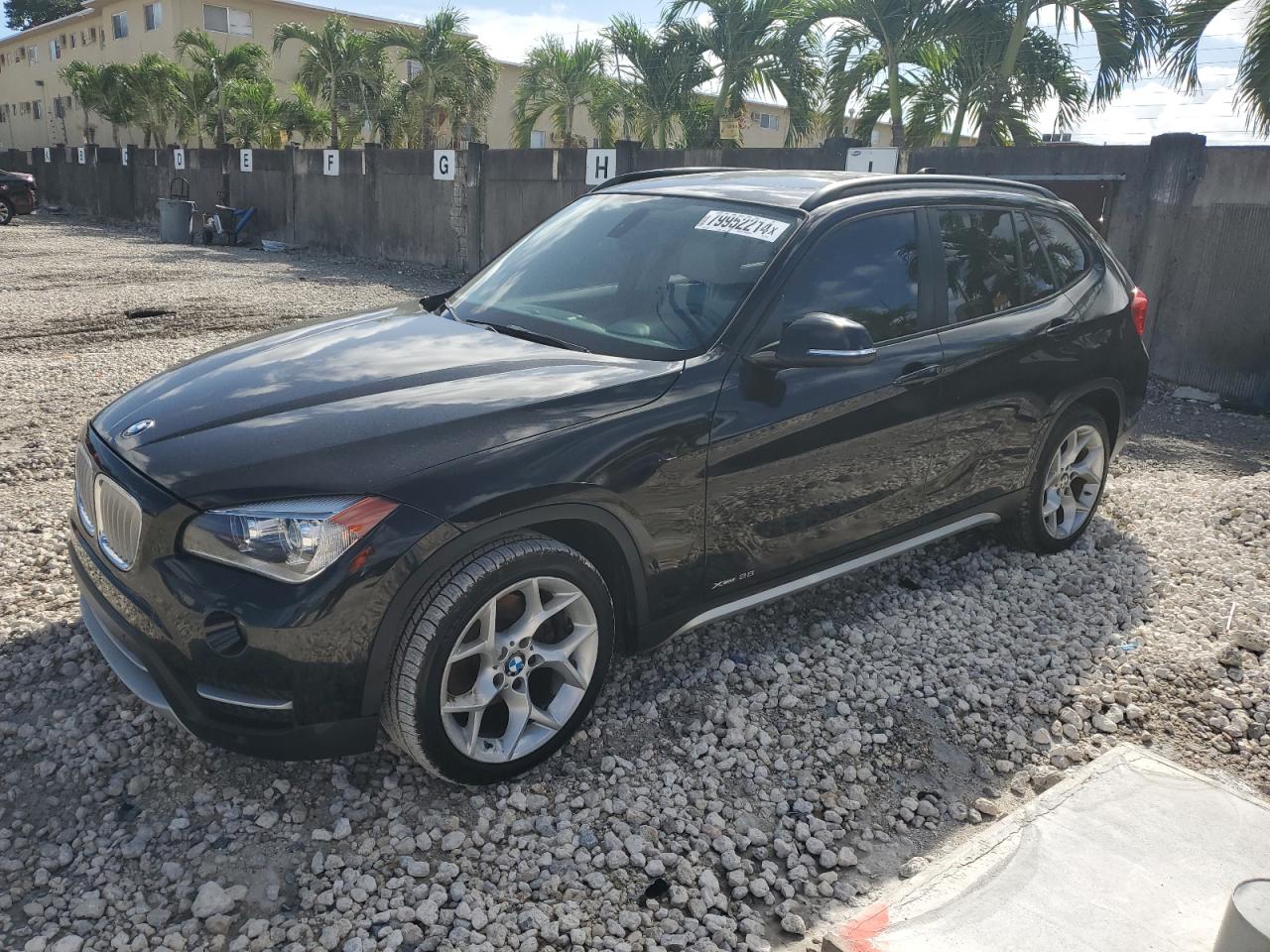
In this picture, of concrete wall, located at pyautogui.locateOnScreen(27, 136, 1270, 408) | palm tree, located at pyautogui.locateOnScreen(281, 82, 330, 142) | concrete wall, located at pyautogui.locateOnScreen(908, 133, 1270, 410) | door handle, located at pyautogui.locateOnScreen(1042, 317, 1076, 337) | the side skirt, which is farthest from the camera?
palm tree, located at pyautogui.locateOnScreen(281, 82, 330, 142)

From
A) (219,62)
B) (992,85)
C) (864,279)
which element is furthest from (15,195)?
(864,279)

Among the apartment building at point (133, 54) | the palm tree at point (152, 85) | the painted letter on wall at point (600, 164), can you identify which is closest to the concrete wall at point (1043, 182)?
the painted letter on wall at point (600, 164)

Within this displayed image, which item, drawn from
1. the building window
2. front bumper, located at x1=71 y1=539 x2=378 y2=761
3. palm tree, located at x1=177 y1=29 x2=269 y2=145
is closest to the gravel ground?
front bumper, located at x1=71 y1=539 x2=378 y2=761

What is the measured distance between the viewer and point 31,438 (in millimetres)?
6617

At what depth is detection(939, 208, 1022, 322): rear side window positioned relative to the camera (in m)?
4.24

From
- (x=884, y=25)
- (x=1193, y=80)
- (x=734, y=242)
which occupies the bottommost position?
(x=734, y=242)

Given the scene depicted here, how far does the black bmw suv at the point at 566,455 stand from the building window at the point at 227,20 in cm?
4490

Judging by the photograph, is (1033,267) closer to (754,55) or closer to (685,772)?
(685,772)

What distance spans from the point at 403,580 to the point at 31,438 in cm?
515

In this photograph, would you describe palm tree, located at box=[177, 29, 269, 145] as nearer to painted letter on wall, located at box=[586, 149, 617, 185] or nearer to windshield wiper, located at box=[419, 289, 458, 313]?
painted letter on wall, located at box=[586, 149, 617, 185]

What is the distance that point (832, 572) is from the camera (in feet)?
12.8

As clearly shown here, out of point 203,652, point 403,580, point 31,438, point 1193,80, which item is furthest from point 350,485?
point 1193,80

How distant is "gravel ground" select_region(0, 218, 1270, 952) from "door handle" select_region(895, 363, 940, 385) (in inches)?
42.3

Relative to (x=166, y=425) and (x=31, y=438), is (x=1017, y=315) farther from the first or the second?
(x=31, y=438)
